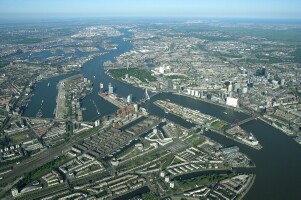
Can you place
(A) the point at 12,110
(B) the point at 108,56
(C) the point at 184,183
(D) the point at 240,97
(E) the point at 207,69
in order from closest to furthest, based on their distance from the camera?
(C) the point at 184,183 < (A) the point at 12,110 < (D) the point at 240,97 < (E) the point at 207,69 < (B) the point at 108,56

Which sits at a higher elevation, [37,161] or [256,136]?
[37,161]

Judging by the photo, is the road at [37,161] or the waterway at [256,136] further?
the road at [37,161]

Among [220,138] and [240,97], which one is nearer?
[220,138]

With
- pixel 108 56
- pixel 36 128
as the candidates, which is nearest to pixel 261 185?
pixel 36 128

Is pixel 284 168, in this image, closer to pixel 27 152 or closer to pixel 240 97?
pixel 240 97

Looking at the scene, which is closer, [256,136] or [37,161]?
[37,161]

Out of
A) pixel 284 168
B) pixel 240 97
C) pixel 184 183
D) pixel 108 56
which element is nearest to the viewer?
pixel 184 183

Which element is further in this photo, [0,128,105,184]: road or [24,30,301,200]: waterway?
[0,128,105,184]: road
